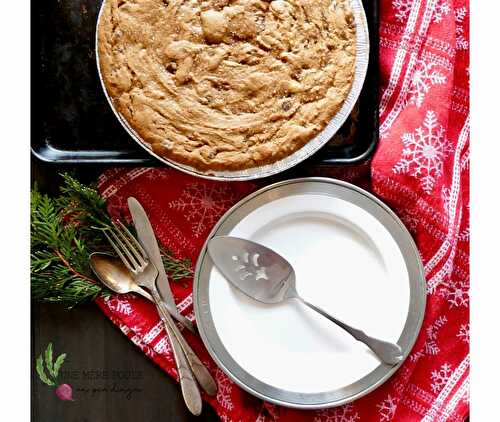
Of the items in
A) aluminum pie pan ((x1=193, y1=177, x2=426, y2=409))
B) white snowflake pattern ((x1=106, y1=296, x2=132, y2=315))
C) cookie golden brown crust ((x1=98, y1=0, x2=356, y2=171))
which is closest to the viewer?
cookie golden brown crust ((x1=98, y1=0, x2=356, y2=171))

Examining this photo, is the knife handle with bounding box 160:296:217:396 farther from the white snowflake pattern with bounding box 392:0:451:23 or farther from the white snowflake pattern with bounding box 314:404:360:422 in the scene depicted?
the white snowflake pattern with bounding box 392:0:451:23

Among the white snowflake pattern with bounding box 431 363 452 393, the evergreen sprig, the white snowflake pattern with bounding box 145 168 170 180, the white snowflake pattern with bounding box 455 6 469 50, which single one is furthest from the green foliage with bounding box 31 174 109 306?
the white snowflake pattern with bounding box 455 6 469 50

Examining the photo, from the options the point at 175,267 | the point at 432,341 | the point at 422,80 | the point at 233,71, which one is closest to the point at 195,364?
the point at 175,267

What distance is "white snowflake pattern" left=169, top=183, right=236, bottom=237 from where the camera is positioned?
1466 millimetres

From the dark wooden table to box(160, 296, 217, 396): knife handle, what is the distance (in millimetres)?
89

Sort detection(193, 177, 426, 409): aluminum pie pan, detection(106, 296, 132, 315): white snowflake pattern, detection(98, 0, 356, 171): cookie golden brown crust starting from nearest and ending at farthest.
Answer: detection(98, 0, 356, 171): cookie golden brown crust
detection(193, 177, 426, 409): aluminum pie pan
detection(106, 296, 132, 315): white snowflake pattern

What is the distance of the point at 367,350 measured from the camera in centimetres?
139

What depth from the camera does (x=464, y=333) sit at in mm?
1442

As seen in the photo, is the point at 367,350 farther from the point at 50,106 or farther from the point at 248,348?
the point at 50,106

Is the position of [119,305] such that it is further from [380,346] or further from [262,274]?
[380,346]

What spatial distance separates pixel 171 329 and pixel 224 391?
0.20m

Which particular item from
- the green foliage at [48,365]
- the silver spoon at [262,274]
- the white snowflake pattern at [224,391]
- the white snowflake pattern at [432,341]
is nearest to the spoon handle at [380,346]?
the silver spoon at [262,274]

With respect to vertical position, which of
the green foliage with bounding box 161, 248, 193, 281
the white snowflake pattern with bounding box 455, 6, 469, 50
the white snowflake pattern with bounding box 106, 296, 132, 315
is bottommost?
the white snowflake pattern with bounding box 106, 296, 132, 315

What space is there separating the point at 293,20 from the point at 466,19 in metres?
0.46
